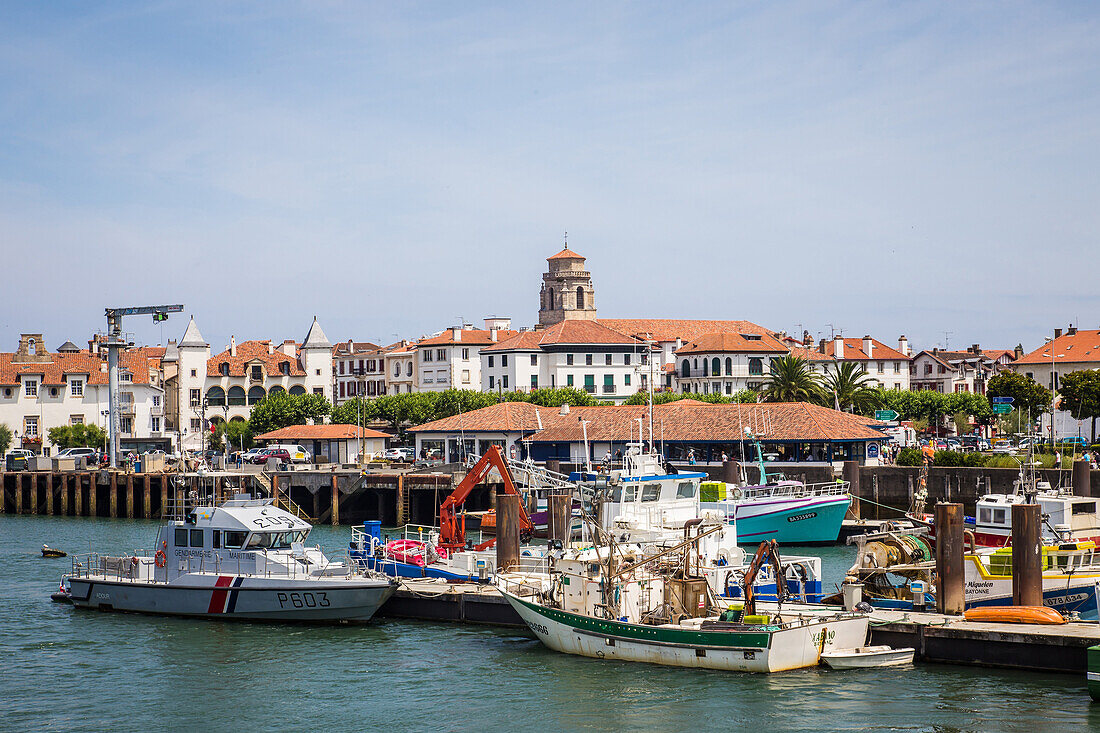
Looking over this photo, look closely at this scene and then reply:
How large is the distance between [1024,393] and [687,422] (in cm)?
3527

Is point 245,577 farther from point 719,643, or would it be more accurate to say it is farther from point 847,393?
point 847,393

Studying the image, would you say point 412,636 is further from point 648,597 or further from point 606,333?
point 606,333

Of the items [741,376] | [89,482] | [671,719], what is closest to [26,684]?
[671,719]

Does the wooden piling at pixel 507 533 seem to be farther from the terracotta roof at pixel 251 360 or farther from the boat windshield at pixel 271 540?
the terracotta roof at pixel 251 360

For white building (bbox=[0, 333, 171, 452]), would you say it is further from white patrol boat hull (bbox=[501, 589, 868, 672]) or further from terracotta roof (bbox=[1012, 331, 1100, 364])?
white patrol boat hull (bbox=[501, 589, 868, 672])

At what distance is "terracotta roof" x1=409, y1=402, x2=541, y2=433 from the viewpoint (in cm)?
8625

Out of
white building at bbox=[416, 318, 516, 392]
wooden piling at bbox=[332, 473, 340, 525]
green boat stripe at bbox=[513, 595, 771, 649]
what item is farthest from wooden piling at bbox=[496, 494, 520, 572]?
white building at bbox=[416, 318, 516, 392]

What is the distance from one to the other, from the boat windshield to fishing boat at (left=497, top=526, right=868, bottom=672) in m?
8.10

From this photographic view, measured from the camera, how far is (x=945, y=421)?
412ft

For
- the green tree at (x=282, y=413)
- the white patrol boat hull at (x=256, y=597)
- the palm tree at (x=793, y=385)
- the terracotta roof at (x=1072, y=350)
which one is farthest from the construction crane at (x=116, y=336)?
the terracotta roof at (x=1072, y=350)

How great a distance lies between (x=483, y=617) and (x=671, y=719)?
11352mm

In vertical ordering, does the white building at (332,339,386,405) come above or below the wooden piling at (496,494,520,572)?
above

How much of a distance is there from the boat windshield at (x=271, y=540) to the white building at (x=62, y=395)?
7538 cm

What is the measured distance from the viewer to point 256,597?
3853cm
